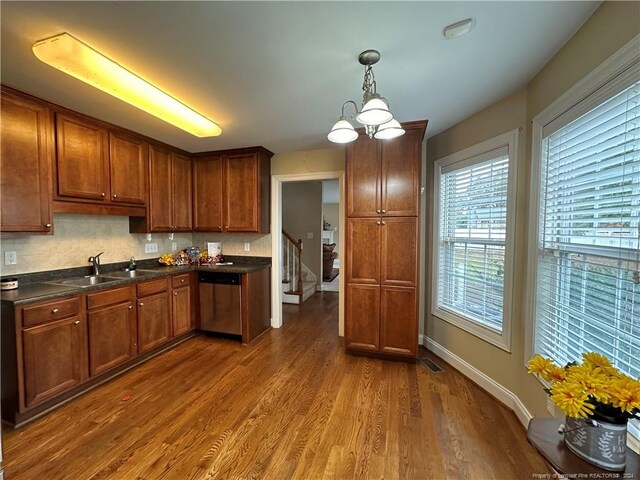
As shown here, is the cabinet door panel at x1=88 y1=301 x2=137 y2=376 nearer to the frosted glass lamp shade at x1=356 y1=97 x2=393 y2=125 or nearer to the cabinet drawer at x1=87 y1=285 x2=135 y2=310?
the cabinet drawer at x1=87 y1=285 x2=135 y2=310

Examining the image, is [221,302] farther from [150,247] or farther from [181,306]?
[150,247]

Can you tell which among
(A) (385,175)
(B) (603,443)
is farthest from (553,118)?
(B) (603,443)

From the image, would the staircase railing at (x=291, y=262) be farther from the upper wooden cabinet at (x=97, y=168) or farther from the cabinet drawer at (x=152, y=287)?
the upper wooden cabinet at (x=97, y=168)

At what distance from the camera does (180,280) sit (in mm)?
3117

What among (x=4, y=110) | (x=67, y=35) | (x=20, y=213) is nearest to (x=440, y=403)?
(x=67, y=35)

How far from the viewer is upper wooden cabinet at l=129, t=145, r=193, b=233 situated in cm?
303

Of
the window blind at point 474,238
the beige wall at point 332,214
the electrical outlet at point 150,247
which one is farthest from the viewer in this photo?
the beige wall at point 332,214

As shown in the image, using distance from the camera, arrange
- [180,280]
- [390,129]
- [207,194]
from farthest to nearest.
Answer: [207,194]
[180,280]
[390,129]

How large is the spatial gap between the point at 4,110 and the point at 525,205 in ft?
12.5

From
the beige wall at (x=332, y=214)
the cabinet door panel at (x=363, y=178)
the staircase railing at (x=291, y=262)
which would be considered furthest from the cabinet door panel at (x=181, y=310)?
the beige wall at (x=332, y=214)

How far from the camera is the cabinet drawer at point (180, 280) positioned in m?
3.03

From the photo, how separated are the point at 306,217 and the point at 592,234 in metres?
4.72

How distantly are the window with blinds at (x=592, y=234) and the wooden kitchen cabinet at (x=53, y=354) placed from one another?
134 inches

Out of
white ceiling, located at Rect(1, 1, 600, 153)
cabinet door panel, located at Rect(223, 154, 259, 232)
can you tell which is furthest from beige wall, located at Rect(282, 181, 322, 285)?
white ceiling, located at Rect(1, 1, 600, 153)
